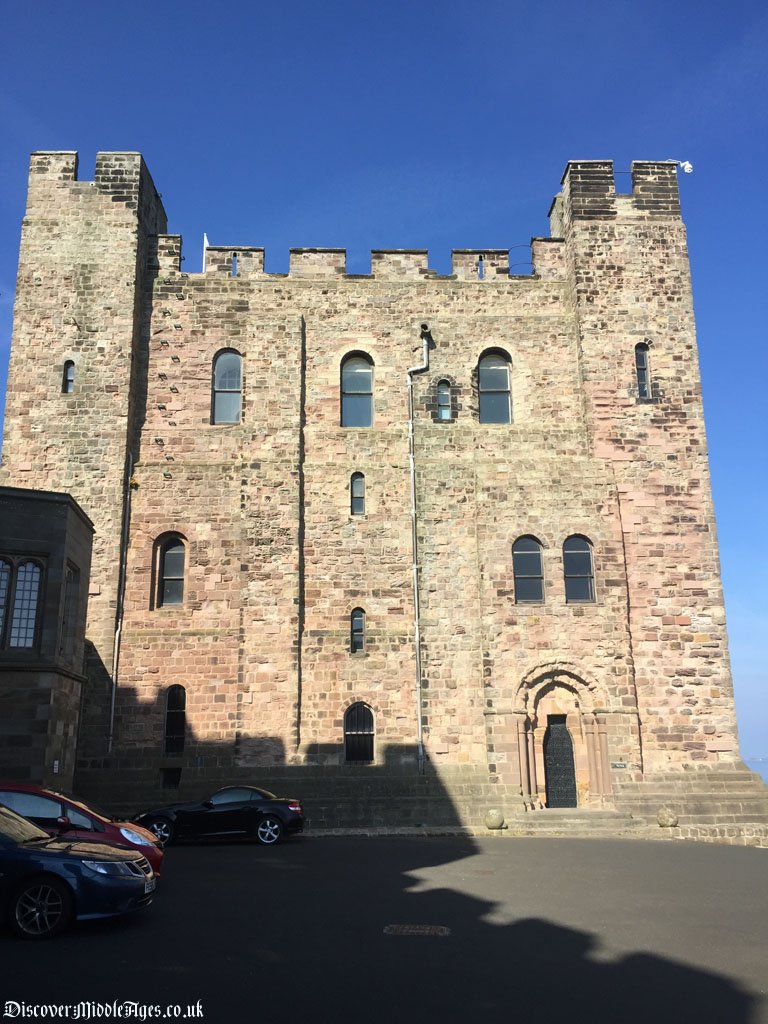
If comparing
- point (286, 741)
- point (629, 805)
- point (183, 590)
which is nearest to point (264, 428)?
point (183, 590)

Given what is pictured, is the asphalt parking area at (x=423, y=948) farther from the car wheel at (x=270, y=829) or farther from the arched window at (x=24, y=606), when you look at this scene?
the arched window at (x=24, y=606)

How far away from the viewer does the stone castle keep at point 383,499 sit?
68.6 feet

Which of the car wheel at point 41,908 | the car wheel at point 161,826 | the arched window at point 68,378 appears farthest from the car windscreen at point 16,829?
the arched window at point 68,378

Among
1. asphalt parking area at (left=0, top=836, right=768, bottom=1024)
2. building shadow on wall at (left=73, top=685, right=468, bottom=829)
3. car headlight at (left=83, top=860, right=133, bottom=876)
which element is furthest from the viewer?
building shadow on wall at (left=73, top=685, right=468, bottom=829)

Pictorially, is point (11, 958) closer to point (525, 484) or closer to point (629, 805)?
point (629, 805)

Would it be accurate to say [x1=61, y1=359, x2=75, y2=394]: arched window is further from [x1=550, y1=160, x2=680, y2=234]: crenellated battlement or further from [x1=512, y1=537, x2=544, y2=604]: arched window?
[x1=550, y1=160, x2=680, y2=234]: crenellated battlement

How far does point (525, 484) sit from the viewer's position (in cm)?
2259

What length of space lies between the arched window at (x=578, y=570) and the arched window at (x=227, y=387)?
357 inches

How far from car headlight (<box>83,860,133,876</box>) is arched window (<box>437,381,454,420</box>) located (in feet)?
53.8

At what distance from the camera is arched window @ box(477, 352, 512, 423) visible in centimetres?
2400

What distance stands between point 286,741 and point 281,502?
225 inches

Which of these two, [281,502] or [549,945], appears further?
[281,502]

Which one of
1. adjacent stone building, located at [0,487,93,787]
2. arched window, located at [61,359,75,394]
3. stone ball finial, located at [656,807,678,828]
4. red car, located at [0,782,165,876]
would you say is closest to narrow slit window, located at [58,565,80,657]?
adjacent stone building, located at [0,487,93,787]

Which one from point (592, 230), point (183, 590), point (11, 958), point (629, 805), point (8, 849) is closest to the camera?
point (11, 958)
